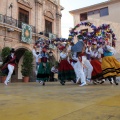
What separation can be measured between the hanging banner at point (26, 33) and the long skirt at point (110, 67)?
410 inches

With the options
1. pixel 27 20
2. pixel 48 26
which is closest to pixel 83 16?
pixel 48 26

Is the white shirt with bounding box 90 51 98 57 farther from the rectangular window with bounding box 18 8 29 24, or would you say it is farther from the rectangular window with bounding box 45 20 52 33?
the rectangular window with bounding box 45 20 52 33

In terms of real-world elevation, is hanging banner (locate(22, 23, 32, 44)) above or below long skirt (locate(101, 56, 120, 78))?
above

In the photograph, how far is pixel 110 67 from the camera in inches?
249

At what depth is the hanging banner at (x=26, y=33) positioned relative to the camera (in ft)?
51.4

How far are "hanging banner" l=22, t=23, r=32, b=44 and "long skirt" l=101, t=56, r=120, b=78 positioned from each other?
1040 centimetres

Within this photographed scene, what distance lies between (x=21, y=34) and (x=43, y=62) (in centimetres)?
882

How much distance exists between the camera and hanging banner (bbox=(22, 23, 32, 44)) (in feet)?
51.4

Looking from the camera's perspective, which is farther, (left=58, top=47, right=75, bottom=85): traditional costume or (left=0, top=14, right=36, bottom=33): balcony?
Result: (left=0, top=14, right=36, bottom=33): balcony

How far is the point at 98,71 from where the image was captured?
7.31 meters

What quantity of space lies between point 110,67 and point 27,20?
1258 centimetres

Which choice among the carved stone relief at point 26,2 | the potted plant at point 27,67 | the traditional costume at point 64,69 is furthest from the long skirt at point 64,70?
the carved stone relief at point 26,2

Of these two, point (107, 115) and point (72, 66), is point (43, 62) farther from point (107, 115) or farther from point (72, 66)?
point (107, 115)

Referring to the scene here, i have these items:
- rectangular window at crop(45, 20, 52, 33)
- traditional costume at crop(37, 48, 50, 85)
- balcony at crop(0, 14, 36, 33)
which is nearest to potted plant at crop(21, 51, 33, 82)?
balcony at crop(0, 14, 36, 33)
